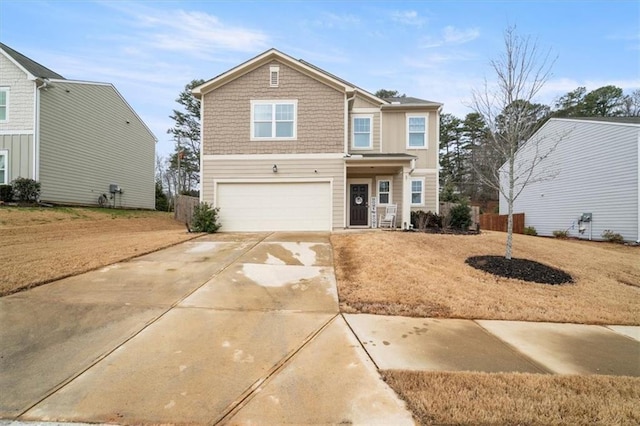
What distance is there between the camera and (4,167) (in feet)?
47.9

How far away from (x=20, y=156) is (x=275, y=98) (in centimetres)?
1223

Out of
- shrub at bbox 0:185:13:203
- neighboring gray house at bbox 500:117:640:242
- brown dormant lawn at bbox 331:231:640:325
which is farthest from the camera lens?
neighboring gray house at bbox 500:117:640:242

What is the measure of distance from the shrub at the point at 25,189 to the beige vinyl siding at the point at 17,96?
2576 millimetres

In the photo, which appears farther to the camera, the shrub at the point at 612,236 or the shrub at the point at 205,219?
the shrub at the point at 612,236

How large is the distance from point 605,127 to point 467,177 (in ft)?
73.3

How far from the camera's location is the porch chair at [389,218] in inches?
543

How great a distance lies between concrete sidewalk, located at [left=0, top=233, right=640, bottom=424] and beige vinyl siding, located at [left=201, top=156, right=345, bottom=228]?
23.0 feet

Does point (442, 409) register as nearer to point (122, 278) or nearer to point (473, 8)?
point (122, 278)

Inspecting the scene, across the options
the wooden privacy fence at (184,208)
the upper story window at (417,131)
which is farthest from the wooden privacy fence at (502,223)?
the wooden privacy fence at (184,208)

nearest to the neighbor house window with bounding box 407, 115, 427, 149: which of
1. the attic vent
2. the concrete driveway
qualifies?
the attic vent

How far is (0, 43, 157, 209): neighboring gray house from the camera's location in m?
14.6

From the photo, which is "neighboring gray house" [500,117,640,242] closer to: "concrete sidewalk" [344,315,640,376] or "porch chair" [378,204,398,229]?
"porch chair" [378,204,398,229]

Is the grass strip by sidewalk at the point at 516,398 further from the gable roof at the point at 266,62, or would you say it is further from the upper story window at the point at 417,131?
the upper story window at the point at 417,131

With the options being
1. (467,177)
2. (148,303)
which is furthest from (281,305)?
(467,177)
